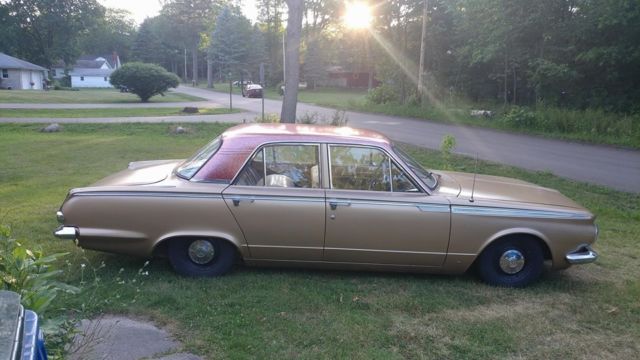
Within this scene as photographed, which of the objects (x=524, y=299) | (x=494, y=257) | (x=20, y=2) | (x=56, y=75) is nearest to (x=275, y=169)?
(x=494, y=257)

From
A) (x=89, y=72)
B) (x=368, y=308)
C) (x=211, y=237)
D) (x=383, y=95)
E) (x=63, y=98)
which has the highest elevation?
(x=89, y=72)

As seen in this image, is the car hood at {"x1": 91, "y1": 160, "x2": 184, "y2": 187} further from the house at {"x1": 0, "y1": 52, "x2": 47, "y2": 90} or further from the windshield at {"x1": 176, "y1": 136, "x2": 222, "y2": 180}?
the house at {"x1": 0, "y1": 52, "x2": 47, "y2": 90}

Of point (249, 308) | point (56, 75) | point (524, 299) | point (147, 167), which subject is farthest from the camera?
point (56, 75)

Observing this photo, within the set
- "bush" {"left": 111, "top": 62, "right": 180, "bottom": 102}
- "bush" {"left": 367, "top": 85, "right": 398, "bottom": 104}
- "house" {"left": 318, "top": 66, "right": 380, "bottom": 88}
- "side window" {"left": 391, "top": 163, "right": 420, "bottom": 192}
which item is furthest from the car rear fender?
"house" {"left": 318, "top": 66, "right": 380, "bottom": 88}

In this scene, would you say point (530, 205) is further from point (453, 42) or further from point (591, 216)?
point (453, 42)

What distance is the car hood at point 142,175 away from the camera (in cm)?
484

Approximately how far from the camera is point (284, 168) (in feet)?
15.9

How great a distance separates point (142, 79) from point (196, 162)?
92.5 feet

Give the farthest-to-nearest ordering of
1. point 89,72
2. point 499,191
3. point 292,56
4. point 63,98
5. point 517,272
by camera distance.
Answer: point 89,72 < point 63,98 < point 292,56 < point 499,191 < point 517,272

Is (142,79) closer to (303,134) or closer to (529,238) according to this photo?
(303,134)

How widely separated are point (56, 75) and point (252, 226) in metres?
79.7

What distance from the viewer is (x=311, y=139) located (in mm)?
4836

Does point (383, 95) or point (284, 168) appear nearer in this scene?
point (284, 168)

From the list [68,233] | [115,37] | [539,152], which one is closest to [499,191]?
[68,233]
